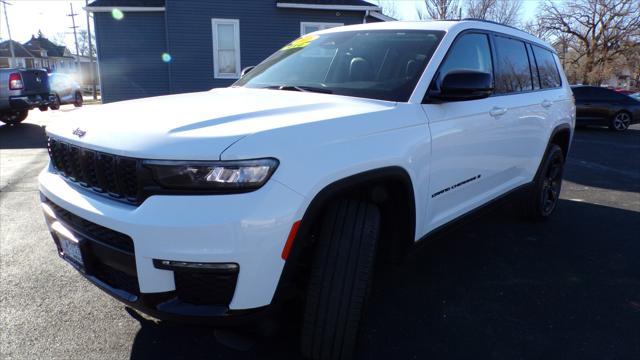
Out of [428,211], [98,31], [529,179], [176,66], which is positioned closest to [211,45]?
[176,66]

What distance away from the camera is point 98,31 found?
14.0m

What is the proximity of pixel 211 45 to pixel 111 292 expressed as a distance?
1322cm

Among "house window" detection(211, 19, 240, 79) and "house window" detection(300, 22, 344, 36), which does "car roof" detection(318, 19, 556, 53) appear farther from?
"house window" detection(300, 22, 344, 36)

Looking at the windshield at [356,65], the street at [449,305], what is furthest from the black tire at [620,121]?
the windshield at [356,65]

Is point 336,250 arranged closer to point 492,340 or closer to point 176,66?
point 492,340

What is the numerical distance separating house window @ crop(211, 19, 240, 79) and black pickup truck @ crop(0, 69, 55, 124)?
A: 16.2 ft

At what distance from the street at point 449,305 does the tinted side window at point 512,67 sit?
42.0 inches

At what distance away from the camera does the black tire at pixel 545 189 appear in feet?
→ 14.7

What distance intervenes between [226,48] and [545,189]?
464 inches

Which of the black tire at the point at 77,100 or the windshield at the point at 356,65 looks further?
the black tire at the point at 77,100

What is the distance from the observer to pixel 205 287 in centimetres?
187

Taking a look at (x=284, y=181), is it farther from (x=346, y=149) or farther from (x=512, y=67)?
(x=512, y=67)

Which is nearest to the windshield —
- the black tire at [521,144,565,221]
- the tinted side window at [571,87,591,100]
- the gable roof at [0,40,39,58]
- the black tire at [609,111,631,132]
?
the black tire at [521,144,565,221]

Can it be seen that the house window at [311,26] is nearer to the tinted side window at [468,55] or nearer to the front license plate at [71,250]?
the tinted side window at [468,55]
